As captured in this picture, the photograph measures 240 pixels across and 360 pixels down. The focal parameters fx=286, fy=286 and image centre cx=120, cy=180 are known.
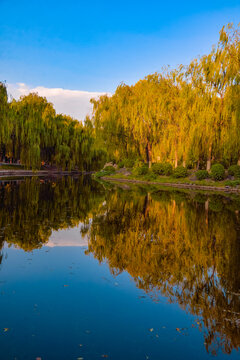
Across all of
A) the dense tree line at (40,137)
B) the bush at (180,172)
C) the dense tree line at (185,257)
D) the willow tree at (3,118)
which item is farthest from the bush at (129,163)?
the dense tree line at (185,257)

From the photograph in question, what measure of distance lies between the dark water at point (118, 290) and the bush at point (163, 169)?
21.8m

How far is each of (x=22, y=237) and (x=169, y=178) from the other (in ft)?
80.5

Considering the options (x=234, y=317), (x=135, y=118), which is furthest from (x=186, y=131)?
(x=234, y=317)

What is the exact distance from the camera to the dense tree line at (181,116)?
26797mm

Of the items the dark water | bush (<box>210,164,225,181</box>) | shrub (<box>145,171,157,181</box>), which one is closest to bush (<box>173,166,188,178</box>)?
shrub (<box>145,171,157,181</box>)

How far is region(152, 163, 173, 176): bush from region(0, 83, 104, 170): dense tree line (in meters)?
15.5

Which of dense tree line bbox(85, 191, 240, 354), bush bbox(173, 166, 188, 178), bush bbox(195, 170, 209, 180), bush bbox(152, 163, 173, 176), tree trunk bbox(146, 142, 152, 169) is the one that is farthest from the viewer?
tree trunk bbox(146, 142, 152, 169)

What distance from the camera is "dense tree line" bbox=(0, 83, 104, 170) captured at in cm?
3606

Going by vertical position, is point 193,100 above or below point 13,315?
above

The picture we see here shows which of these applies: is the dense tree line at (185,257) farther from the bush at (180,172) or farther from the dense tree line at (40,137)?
the dense tree line at (40,137)

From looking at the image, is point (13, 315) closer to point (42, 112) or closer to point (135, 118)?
point (135, 118)

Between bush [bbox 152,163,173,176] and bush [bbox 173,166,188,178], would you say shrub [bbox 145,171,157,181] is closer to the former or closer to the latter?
→ bush [bbox 152,163,173,176]

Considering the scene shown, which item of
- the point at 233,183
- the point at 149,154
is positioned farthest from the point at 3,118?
the point at 233,183

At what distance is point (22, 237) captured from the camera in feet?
27.9
